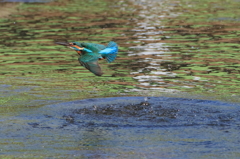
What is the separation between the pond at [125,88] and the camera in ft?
22.1

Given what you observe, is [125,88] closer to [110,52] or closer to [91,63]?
[110,52]

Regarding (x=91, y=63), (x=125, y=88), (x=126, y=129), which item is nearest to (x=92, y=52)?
(x=91, y=63)

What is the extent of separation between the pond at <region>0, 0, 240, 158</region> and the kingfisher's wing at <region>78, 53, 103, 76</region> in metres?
0.86

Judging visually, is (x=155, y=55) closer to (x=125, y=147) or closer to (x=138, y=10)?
(x=125, y=147)

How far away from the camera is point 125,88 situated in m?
9.95

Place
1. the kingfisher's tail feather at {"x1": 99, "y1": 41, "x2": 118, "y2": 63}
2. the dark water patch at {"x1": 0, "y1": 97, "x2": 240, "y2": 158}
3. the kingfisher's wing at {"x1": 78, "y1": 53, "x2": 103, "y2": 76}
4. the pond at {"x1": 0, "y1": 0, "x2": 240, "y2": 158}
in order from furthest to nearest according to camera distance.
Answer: the kingfisher's tail feather at {"x1": 99, "y1": 41, "x2": 118, "y2": 63} → the kingfisher's wing at {"x1": 78, "y1": 53, "x2": 103, "y2": 76} → the pond at {"x1": 0, "y1": 0, "x2": 240, "y2": 158} → the dark water patch at {"x1": 0, "y1": 97, "x2": 240, "y2": 158}

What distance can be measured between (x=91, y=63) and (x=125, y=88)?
2.88 m

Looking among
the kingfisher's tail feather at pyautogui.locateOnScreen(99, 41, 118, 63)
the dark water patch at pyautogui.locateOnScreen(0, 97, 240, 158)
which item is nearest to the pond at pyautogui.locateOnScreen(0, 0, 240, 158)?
the dark water patch at pyautogui.locateOnScreen(0, 97, 240, 158)

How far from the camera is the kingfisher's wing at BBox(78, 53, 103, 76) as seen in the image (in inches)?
279

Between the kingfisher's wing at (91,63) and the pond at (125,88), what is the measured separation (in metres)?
0.86

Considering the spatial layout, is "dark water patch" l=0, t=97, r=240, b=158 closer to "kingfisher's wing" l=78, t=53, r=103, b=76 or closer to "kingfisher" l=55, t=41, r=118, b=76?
"kingfisher's wing" l=78, t=53, r=103, b=76

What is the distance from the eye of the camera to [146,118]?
26.0ft

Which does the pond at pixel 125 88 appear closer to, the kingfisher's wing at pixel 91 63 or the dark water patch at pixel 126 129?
the dark water patch at pixel 126 129

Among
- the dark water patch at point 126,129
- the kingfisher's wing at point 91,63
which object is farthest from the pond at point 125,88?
the kingfisher's wing at point 91,63
